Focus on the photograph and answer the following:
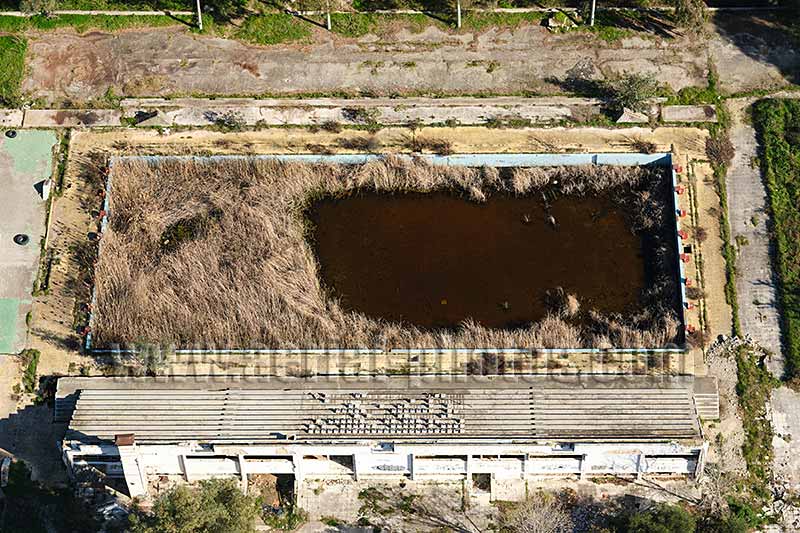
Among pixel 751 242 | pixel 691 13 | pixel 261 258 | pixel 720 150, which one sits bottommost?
pixel 261 258

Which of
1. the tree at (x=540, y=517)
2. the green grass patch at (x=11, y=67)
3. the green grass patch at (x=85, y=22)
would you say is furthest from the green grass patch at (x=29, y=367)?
the tree at (x=540, y=517)

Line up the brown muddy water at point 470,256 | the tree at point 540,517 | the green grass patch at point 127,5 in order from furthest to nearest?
the green grass patch at point 127,5, the brown muddy water at point 470,256, the tree at point 540,517

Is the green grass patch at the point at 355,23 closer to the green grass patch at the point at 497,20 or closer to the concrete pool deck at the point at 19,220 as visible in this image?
the green grass patch at the point at 497,20

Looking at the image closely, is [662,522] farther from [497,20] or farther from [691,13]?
[497,20]

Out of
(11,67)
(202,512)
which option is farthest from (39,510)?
(11,67)

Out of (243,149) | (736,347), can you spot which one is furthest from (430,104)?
(736,347)

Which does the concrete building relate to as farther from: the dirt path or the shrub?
the dirt path
